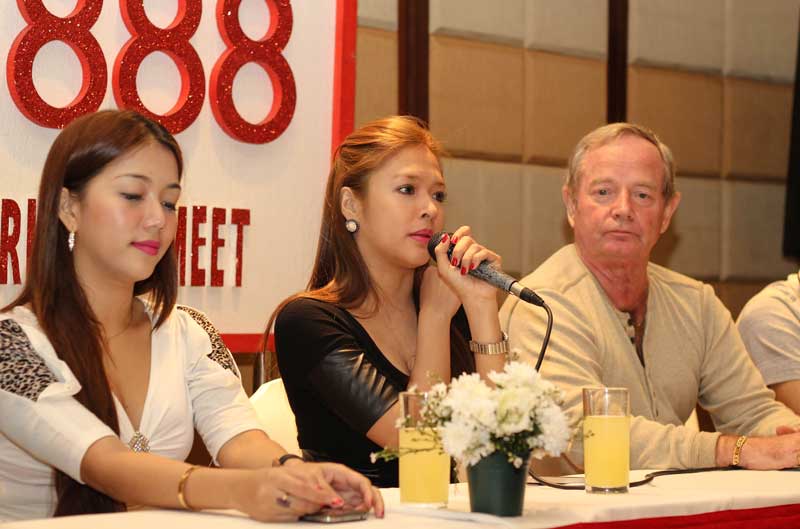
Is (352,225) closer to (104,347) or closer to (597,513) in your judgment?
(104,347)

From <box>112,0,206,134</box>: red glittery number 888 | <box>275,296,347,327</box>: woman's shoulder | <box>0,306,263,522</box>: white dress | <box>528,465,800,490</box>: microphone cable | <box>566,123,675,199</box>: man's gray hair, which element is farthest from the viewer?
<box>566,123,675,199</box>: man's gray hair

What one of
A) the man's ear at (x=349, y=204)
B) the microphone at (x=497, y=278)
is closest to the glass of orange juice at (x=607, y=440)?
the microphone at (x=497, y=278)

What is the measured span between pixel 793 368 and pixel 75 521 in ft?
7.13

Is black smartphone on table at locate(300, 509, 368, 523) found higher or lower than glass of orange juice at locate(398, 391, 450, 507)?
lower

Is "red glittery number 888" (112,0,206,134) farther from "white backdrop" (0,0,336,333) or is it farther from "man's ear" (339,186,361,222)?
"man's ear" (339,186,361,222)

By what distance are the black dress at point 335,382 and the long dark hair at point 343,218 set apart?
0.32 ft

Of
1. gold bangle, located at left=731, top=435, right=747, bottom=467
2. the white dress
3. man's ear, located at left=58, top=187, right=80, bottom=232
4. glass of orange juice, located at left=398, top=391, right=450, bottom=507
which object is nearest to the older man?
gold bangle, located at left=731, top=435, right=747, bottom=467

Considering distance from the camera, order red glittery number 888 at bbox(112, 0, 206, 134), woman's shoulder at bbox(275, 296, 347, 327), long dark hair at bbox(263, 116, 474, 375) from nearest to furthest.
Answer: woman's shoulder at bbox(275, 296, 347, 327), long dark hair at bbox(263, 116, 474, 375), red glittery number 888 at bbox(112, 0, 206, 134)

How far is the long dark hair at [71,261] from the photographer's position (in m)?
2.00

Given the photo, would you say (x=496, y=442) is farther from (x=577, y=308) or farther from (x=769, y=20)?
(x=769, y=20)

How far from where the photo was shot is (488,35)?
3.71 meters

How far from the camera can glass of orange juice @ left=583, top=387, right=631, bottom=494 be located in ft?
6.16

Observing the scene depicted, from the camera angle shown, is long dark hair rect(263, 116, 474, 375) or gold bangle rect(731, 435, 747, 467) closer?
gold bangle rect(731, 435, 747, 467)

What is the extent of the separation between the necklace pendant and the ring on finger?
58 centimetres
